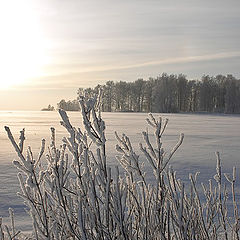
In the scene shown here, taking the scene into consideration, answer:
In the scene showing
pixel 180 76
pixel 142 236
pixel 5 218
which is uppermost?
pixel 180 76

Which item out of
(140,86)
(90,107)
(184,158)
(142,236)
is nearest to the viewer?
(90,107)

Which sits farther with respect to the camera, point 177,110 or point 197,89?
point 197,89

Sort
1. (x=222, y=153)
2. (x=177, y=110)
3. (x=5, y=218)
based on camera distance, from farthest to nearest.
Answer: (x=177, y=110), (x=222, y=153), (x=5, y=218)

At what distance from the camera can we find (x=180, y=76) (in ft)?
252

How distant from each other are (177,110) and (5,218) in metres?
69.1

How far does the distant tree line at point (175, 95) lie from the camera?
7144 cm

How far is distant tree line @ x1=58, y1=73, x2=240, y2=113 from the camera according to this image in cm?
7144

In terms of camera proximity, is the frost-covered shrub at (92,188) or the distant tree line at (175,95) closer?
the frost-covered shrub at (92,188)

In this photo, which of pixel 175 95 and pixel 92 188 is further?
pixel 175 95

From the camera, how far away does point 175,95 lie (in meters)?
76.0

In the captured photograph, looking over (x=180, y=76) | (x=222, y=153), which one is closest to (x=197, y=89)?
(x=180, y=76)

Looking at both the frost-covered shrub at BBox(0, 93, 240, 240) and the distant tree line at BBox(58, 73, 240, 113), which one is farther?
the distant tree line at BBox(58, 73, 240, 113)

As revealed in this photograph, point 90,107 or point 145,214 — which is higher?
point 90,107

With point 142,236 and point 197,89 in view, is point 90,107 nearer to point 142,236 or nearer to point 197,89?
point 142,236
